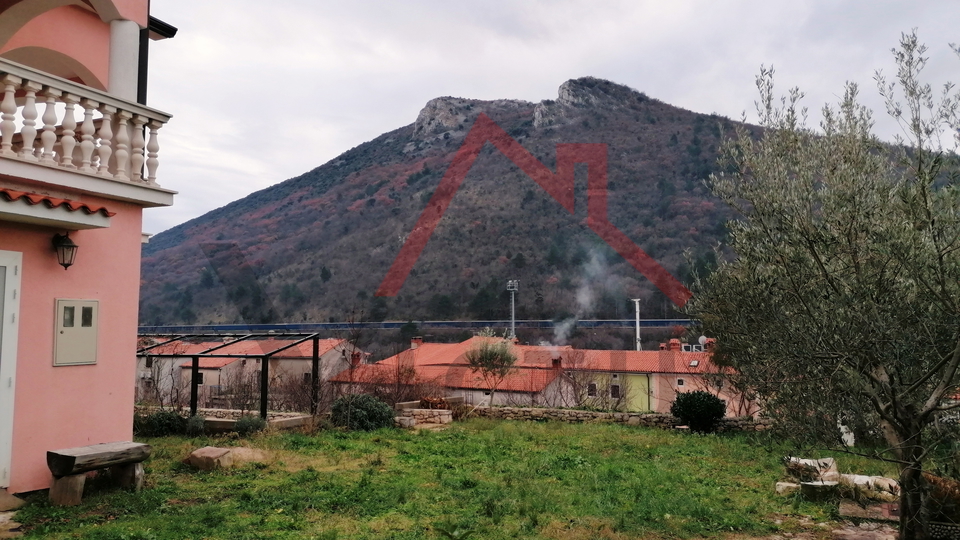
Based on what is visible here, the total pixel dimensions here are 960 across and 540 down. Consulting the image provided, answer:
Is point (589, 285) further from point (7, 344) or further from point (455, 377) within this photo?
point (7, 344)

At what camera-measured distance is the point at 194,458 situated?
9.02 m

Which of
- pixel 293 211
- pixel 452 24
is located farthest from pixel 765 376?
pixel 293 211

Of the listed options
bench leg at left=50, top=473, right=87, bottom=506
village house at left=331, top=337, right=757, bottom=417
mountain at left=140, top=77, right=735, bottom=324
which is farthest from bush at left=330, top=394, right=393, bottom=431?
mountain at left=140, top=77, right=735, bottom=324

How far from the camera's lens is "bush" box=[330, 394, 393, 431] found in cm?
1390

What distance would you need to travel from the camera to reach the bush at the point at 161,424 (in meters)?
12.0

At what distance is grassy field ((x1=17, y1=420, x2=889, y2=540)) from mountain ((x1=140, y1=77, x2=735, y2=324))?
113 feet

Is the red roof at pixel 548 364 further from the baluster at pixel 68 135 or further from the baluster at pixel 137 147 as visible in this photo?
the baluster at pixel 68 135

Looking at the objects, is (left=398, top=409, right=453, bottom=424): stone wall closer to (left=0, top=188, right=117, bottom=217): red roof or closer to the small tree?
the small tree

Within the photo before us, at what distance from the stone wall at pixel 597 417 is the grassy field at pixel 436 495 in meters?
3.89

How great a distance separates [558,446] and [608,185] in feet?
235

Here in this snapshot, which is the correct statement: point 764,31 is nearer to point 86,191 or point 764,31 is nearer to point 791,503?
point 791,503

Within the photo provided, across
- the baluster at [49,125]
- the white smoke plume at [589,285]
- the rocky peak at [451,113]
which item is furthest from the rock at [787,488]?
the rocky peak at [451,113]

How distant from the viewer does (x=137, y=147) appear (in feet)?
24.9

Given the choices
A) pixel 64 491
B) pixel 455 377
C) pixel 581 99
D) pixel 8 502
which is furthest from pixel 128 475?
pixel 581 99
